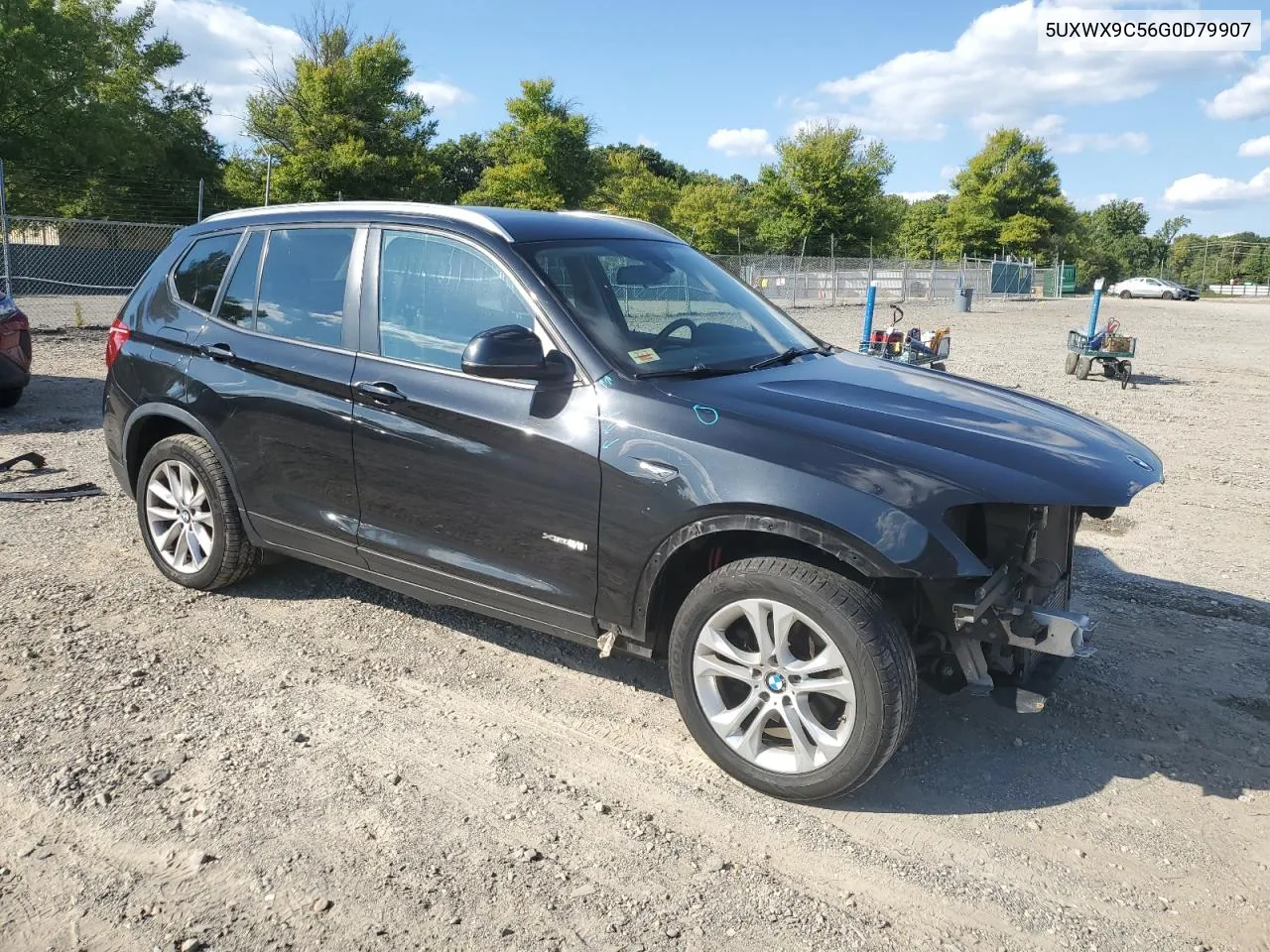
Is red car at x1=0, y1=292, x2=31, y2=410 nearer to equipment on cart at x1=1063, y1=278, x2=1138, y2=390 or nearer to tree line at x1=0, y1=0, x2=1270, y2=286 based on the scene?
equipment on cart at x1=1063, y1=278, x2=1138, y2=390

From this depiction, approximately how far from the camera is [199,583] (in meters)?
4.80

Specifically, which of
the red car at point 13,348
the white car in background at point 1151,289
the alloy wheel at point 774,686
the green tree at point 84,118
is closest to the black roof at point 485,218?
the alloy wheel at point 774,686

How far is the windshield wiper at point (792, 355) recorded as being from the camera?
3801 mm

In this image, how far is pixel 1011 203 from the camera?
67.8 m

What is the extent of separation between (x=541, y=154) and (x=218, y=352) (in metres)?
46.7

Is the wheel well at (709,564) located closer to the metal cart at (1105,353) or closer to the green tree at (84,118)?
the metal cart at (1105,353)

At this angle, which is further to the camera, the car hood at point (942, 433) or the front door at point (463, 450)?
the front door at point (463, 450)

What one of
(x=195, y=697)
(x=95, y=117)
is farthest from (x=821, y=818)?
(x=95, y=117)

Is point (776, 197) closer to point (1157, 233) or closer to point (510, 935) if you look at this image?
point (510, 935)

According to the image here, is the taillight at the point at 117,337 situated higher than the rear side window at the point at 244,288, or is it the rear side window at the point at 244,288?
the rear side window at the point at 244,288

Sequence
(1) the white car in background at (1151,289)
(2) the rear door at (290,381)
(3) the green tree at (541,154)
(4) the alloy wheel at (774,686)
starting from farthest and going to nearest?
(1) the white car in background at (1151,289) < (3) the green tree at (541,154) < (2) the rear door at (290,381) < (4) the alloy wheel at (774,686)

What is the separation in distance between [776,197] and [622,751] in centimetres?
5812

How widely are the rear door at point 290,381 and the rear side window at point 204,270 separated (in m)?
0.10

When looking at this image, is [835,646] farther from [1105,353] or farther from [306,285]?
[1105,353]
